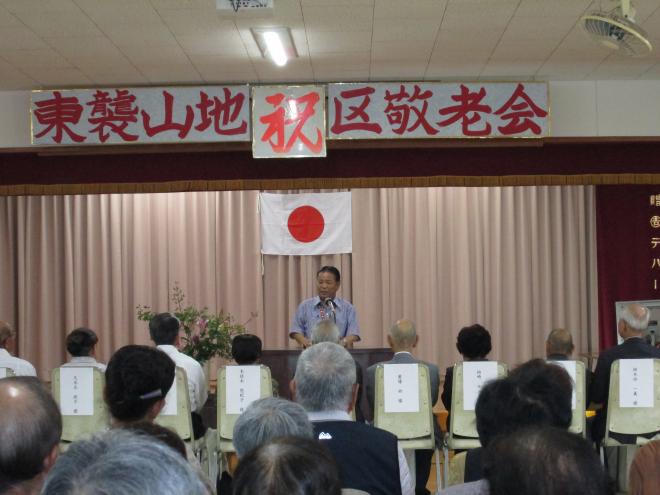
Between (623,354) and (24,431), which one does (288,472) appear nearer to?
(24,431)

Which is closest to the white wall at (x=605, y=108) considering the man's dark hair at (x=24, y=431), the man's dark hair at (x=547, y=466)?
the man's dark hair at (x=24, y=431)

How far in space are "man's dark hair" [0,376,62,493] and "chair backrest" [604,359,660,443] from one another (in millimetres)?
3243

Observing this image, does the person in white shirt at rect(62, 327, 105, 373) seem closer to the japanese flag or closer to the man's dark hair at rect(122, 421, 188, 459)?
the man's dark hair at rect(122, 421, 188, 459)

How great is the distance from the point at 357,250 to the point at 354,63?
89.1 inches

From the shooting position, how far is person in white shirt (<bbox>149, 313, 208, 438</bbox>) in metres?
4.72

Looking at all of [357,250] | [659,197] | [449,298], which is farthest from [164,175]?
[659,197]

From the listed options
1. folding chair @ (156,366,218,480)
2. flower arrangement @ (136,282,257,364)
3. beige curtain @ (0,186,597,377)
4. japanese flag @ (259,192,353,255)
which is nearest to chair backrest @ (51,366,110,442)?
folding chair @ (156,366,218,480)

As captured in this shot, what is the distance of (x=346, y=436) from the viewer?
8.86ft

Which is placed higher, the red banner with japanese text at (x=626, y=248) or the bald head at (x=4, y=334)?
the red banner with japanese text at (x=626, y=248)

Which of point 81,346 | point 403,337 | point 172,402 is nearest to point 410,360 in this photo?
point 403,337

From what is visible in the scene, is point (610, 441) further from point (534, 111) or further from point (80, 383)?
point (534, 111)

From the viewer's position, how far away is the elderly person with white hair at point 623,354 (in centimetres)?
487

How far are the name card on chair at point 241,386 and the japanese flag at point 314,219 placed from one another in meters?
3.81

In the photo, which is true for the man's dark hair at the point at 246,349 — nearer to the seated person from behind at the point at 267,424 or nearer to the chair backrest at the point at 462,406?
the chair backrest at the point at 462,406
